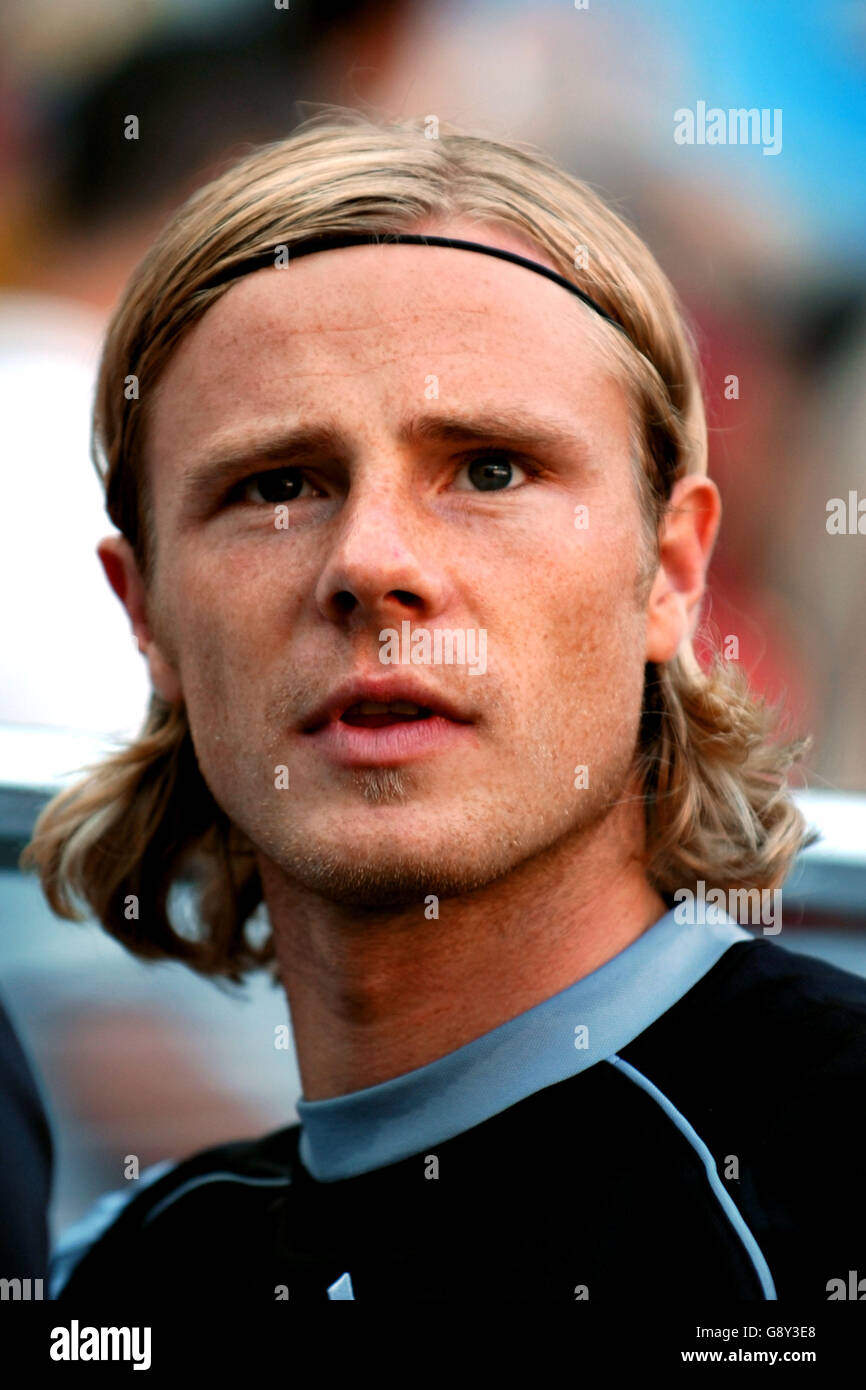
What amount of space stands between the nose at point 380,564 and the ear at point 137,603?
47 cm

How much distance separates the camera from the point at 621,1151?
1.47 metres

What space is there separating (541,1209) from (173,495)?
37.4 inches

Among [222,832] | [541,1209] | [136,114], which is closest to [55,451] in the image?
[136,114]

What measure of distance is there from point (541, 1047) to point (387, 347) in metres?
0.82

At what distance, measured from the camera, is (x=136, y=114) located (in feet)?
13.4

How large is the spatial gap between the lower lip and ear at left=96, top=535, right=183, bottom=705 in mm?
475

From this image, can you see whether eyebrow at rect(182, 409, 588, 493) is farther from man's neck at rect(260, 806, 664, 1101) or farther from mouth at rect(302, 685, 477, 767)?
man's neck at rect(260, 806, 664, 1101)

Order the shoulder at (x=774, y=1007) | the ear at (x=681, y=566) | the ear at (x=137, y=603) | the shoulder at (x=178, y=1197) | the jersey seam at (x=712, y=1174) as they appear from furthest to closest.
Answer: the shoulder at (x=178, y=1197), the ear at (x=137, y=603), the ear at (x=681, y=566), the shoulder at (x=774, y=1007), the jersey seam at (x=712, y=1174)

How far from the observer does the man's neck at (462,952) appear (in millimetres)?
1634
